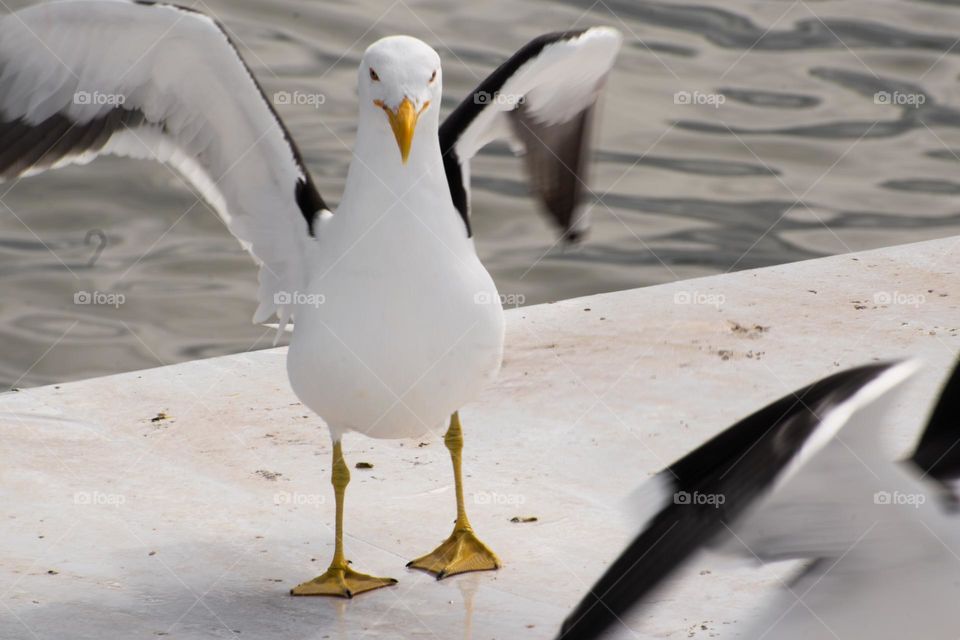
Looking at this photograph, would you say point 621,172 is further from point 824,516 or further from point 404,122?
point 824,516

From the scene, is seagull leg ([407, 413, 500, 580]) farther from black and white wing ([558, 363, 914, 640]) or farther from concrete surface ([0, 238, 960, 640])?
black and white wing ([558, 363, 914, 640])

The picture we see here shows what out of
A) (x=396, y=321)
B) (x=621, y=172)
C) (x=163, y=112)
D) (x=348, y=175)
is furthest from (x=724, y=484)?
(x=621, y=172)

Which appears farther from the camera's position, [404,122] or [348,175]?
[348,175]

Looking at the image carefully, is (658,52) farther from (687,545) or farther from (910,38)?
(687,545)

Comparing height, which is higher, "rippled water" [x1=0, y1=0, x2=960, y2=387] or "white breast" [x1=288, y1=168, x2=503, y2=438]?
"white breast" [x1=288, y1=168, x2=503, y2=438]

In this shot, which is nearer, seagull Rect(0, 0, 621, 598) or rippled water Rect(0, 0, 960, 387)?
seagull Rect(0, 0, 621, 598)

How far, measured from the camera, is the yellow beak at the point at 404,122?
3.86 metres

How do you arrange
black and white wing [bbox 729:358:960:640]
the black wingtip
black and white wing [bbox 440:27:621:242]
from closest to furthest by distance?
black and white wing [bbox 729:358:960:640] → the black wingtip → black and white wing [bbox 440:27:621:242]

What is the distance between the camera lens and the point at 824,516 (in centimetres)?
321

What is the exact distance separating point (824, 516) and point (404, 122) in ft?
4.82

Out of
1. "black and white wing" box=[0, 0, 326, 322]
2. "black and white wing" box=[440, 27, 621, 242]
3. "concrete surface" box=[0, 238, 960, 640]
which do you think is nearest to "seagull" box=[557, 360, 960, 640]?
"concrete surface" box=[0, 238, 960, 640]

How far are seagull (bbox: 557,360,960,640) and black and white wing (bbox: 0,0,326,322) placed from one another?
1854 mm

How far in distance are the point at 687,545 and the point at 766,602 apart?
115 centimetres

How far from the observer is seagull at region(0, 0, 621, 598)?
3.99 meters
